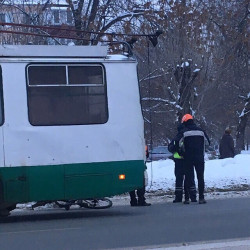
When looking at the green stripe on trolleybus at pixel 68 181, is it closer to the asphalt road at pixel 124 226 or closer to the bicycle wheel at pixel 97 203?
the asphalt road at pixel 124 226

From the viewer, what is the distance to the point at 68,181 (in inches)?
474

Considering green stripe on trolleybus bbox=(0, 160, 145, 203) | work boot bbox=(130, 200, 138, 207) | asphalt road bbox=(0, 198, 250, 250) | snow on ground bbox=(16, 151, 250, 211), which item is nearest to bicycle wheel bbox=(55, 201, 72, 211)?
asphalt road bbox=(0, 198, 250, 250)

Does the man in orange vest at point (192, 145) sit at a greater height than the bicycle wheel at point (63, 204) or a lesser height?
greater

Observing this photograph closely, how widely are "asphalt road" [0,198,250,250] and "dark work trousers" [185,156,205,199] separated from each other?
33 centimetres

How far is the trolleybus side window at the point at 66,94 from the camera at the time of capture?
39.4 ft

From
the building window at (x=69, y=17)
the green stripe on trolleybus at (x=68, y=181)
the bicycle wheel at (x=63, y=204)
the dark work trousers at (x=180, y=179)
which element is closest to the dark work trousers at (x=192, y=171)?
the dark work trousers at (x=180, y=179)

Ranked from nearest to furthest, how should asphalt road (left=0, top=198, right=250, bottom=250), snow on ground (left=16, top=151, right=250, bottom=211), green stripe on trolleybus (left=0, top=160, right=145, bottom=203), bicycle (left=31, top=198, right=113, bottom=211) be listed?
1. asphalt road (left=0, top=198, right=250, bottom=250)
2. green stripe on trolleybus (left=0, top=160, right=145, bottom=203)
3. bicycle (left=31, top=198, right=113, bottom=211)
4. snow on ground (left=16, top=151, right=250, bottom=211)

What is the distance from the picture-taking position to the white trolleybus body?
38.7 feet

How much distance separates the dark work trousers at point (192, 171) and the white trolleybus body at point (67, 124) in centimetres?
219

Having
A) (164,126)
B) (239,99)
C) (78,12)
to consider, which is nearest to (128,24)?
(78,12)

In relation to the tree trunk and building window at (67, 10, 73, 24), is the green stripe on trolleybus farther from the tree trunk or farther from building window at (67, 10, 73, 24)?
Answer: the tree trunk

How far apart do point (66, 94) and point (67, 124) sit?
0.53 meters

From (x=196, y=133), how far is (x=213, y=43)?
12.5 metres

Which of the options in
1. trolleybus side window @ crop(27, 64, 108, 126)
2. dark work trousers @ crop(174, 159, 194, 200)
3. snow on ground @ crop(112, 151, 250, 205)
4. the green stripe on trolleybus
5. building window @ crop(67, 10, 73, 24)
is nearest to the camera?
the green stripe on trolleybus
